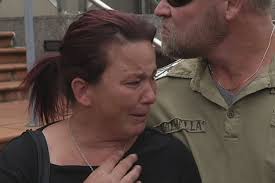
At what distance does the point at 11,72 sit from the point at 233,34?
15.9ft

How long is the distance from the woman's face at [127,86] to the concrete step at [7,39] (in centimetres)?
563

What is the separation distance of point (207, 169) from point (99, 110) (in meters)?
0.44

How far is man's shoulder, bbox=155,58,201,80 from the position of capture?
2.35 meters

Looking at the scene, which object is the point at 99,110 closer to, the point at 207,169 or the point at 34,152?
the point at 34,152

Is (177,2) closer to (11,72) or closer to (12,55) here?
(11,72)

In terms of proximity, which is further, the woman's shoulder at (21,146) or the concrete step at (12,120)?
the concrete step at (12,120)

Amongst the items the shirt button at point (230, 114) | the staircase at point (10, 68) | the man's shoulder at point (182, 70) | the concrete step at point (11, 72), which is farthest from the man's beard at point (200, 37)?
the concrete step at point (11, 72)

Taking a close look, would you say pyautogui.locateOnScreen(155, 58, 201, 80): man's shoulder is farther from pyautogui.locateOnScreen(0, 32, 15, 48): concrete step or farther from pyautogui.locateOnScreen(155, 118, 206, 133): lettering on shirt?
pyautogui.locateOnScreen(0, 32, 15, 48): concrete step

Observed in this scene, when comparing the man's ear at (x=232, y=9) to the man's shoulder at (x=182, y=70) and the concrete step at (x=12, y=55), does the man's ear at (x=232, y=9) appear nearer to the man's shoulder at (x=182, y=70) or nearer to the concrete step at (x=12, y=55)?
the man's shoulder at (x=182, y=70)

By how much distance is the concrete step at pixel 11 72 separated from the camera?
6691mm

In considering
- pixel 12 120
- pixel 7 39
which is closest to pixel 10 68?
pixel 7 39

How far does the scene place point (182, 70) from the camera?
2387 mm

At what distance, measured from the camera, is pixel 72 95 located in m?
2.12

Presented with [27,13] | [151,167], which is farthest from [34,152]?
[27,13]
